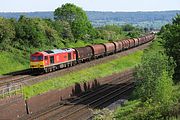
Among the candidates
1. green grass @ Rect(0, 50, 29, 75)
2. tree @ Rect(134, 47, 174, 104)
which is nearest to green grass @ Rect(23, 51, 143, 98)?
green grass @ Rect(0, 50, 29, 75)

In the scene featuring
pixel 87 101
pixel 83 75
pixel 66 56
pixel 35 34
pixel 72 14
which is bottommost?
pixel 87 101

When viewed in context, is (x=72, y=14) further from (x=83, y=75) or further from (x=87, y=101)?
(x=87, y=101)

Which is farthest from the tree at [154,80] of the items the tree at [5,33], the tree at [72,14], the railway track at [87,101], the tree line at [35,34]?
the tree at [72,14]

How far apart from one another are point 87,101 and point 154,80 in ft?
38.7

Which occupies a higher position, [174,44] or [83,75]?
[174,44]

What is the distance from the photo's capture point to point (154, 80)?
36.5 meters

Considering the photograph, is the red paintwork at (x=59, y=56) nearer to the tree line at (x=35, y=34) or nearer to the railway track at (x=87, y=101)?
the railway track at (x=87, y=101)

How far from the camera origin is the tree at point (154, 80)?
111 ft

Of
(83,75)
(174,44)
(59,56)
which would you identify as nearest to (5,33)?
(59,56)

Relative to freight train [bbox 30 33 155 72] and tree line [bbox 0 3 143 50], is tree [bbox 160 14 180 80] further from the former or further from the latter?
tree line [bbox 0 3 143 50]

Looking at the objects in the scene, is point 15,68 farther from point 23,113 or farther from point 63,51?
point 23,113

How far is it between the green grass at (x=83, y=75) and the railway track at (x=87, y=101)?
211 cm

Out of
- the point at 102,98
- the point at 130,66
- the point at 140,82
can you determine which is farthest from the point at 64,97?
the point at 130,66

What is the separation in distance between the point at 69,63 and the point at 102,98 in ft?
35.0
